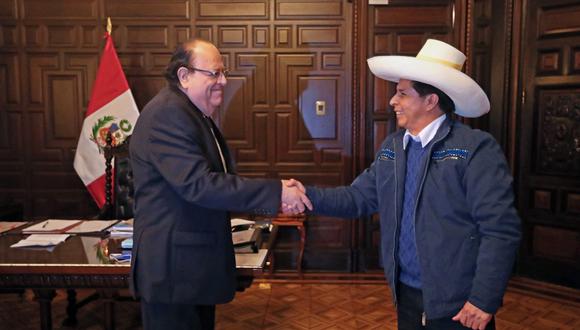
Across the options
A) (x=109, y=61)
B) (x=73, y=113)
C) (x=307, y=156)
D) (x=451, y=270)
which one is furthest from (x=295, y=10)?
(x=451, y=270)

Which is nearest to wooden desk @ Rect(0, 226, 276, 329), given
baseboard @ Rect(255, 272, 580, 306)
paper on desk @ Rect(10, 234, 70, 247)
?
paper on desk @ Rect(10, 234, 70, 247)

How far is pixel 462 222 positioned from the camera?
1.48 m

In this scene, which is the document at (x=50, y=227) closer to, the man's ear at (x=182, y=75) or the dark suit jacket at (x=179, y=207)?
the dark suit jacket at (x=179, y=207)

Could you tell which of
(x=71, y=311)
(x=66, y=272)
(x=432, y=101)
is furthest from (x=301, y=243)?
(x=432, y=101)

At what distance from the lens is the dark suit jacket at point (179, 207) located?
5.19 feet

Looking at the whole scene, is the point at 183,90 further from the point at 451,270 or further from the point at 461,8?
the point at 461,8

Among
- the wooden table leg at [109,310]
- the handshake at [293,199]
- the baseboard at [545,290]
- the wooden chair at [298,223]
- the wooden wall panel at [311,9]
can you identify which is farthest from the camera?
the wooden wall panel at [311,9]

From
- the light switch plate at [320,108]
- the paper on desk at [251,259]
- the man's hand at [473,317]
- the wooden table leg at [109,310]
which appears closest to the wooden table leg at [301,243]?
the light switch plate at [320,108]

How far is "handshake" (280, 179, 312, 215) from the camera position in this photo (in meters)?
1.77

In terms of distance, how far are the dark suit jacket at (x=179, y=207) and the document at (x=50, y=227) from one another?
1.04 metres

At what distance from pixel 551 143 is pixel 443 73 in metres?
2.69

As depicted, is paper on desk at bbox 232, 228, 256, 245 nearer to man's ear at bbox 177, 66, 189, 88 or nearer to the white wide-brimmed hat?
man's ear at bbox 177, 66, 189, 88

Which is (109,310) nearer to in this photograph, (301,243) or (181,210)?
(181,210)

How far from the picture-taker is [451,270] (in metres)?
1.48
